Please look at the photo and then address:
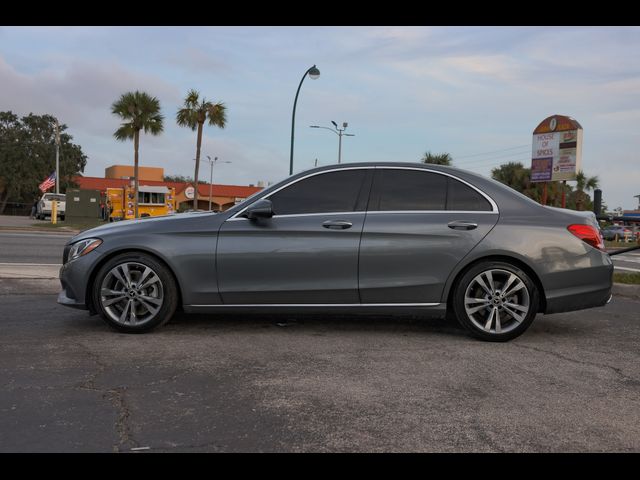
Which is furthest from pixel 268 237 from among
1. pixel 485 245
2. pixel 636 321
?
pixel 636 321

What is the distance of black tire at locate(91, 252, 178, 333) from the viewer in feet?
16.1

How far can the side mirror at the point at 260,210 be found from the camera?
4.91 meters

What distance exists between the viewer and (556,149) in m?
23.8

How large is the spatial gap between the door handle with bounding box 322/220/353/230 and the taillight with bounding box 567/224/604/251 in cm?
195

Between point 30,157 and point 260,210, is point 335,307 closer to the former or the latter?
point 260,210

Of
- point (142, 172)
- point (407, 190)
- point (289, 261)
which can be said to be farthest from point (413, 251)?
point (142, 172)

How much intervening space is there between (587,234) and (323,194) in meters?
2.35

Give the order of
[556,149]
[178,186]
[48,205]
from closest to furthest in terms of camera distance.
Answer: [556,149] < [48,205] < [178,186]

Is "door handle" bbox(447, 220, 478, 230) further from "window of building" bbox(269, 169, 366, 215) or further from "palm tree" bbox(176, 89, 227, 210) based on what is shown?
"palm tree" bbox(176, 89, 227, 210)

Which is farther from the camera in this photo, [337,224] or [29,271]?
[29,271]

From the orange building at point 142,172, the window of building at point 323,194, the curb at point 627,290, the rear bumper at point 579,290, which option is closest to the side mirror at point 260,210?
the window of building at point 323,194

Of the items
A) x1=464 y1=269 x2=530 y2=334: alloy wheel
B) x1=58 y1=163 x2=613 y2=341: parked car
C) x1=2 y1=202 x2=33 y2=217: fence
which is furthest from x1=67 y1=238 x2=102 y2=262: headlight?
x1=2 y1=202 x2=33 y2=217: fence
